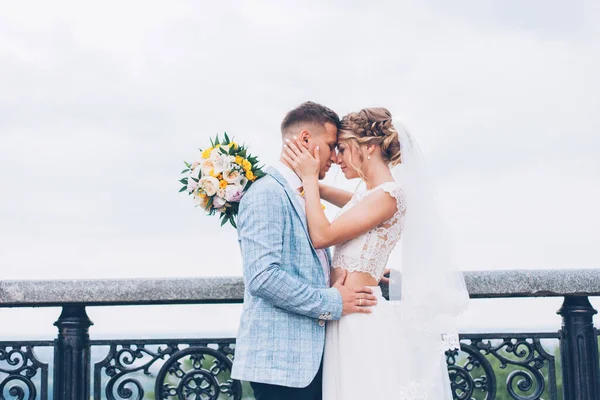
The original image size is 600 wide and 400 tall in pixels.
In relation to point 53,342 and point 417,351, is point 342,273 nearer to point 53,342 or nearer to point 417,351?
point 417,351

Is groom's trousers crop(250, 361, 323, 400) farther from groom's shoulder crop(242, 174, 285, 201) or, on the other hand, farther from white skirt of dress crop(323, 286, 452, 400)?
groom's shoulder crop(242, 174, 285, 201)

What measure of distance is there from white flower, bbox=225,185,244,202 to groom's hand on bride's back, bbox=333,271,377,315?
0.71m

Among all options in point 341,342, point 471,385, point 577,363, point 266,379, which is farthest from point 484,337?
point 266,379

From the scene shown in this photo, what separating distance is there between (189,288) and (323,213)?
1.17 m

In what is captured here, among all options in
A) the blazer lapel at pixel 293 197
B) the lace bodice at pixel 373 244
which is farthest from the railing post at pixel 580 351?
the blazer lapel at pixel 293 197

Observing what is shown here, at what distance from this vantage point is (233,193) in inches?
148

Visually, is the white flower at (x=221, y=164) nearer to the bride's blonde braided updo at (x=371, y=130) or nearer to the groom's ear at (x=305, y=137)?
the groom's ear at (x=305, y=137)

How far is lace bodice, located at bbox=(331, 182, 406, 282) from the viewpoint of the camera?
12.8ft

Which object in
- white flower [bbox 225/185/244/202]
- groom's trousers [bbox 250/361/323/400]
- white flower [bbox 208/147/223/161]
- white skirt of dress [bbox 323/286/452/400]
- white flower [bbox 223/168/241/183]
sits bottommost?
groom's trousers [bbox 250/361/323/400]

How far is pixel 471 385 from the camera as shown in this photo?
4.65m

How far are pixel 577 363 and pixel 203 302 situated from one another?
254cm

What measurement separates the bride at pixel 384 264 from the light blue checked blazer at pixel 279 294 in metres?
0.15

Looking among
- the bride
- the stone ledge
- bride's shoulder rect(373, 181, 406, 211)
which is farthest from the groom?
the stone ledge

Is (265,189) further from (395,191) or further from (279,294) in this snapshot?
(395,191)
